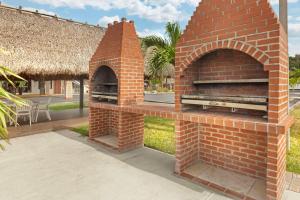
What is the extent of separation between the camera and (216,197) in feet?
10.1

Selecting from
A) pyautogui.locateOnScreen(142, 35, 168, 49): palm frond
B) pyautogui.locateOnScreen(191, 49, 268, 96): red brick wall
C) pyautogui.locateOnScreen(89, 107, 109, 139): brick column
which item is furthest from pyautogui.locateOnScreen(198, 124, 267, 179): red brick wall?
pyautogui.locateOnScreen(142, 35, 168, 49): palm frond

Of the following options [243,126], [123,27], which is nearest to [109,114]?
[123,27]

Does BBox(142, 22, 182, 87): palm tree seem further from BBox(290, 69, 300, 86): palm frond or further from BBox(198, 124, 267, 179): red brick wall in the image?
BBox(290, 69, 300, 86): palm frond

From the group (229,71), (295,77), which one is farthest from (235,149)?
(295,77)

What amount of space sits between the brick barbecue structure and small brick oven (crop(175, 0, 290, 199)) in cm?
1

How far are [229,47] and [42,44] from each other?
27.5ft

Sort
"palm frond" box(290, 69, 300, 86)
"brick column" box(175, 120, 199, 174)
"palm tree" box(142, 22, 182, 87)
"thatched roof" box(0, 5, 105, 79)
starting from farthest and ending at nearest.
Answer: "thatched roof" box(0, 5, 105, 79) → "palm tree" box(142, 22, 182, 87) → "palm frond" box(290, 69, 300, 86) → "brick column" box(175, 120, 199, 174)

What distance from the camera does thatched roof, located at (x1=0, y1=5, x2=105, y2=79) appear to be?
8.09 meters

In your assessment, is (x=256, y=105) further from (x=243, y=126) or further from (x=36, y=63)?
(x=36, y=63)

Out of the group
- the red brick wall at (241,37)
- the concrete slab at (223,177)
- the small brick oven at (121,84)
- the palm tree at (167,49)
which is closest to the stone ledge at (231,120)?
the red brick wall at (241,37)

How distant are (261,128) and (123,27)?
13.3 feet

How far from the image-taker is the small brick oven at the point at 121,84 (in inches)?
202

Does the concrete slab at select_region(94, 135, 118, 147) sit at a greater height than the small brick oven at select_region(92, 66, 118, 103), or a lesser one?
lesser

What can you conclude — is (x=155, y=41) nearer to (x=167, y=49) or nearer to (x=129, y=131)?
(x=167, y=49)
